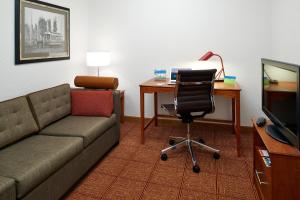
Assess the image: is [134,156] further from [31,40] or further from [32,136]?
[31,40]

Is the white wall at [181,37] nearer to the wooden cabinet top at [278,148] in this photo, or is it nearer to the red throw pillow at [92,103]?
the red throw pillow at [92,103]

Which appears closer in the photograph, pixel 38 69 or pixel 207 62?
pixel 38 69

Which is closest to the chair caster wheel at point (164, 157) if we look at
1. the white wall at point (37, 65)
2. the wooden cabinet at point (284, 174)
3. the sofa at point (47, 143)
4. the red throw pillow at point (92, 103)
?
the sofa at point (47, 143)

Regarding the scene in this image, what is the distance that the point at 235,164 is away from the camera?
2717 millimetres

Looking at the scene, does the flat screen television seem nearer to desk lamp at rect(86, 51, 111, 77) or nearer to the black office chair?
the black office chair

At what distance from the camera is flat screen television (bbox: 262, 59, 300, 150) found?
1.53m

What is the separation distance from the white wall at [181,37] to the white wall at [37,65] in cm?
30

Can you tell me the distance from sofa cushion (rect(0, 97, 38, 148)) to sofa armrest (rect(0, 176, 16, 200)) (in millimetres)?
598

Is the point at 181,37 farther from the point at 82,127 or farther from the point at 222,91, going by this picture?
the point at 82,127

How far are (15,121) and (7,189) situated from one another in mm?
847

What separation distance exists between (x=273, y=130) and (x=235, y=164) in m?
0.93

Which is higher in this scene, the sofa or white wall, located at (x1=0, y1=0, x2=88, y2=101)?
white wall, located at (x1=0, y1=0, x2=88, y2=101)

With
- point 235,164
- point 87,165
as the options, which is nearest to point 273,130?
point 235,164

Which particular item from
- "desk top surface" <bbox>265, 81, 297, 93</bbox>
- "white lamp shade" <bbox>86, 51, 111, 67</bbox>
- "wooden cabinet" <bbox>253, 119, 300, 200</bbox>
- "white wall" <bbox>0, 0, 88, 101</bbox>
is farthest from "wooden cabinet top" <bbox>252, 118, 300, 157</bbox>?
"white lamp shade" <bbox>86, 51, 111, 67</bbox>
